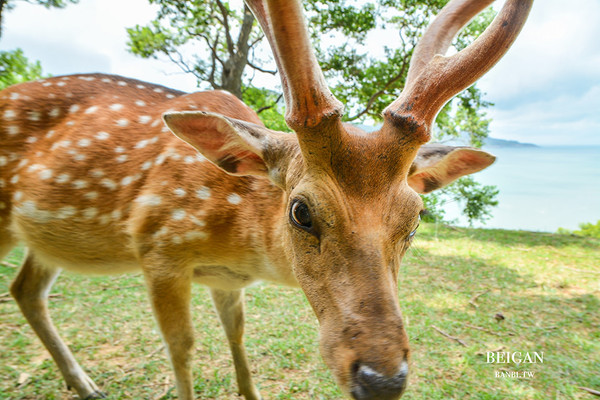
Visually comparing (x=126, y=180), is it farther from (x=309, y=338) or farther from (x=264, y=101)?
(x=264, y=101)

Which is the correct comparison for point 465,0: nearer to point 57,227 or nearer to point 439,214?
point 57,227

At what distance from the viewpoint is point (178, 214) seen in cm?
208

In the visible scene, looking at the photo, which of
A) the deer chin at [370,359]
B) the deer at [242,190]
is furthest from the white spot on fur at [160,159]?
the deer chin at [370,359]

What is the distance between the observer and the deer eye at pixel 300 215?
1.50 metres

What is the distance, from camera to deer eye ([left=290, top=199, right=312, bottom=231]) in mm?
1504

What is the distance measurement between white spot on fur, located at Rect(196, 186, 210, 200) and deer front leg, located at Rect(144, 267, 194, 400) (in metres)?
0.44

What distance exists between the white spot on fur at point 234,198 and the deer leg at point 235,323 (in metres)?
0.87

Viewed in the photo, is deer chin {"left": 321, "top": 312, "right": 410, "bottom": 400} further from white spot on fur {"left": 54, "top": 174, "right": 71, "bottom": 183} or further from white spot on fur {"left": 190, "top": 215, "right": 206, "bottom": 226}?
white spot on fur {"left": 54, "top": 174, "right": 71, "bottom": 183}

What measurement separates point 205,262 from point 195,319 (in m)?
1.96

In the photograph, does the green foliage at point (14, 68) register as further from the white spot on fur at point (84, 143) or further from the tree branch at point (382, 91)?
the tree branch at point (382, 91)

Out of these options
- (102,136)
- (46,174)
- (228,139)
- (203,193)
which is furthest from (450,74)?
(46,174)

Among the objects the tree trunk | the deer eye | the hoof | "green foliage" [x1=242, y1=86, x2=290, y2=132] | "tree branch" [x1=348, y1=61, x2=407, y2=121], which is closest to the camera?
the deer eye

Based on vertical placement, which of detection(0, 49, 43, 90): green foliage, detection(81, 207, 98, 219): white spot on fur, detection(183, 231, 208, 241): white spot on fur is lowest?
detection(183, 231, 208, 241): white spot on fur

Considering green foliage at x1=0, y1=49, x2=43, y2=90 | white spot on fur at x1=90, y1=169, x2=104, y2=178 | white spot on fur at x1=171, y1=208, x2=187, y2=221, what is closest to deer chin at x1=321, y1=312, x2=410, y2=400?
white spot on fur at x1=171, y1=208, x2=187, y2=221
